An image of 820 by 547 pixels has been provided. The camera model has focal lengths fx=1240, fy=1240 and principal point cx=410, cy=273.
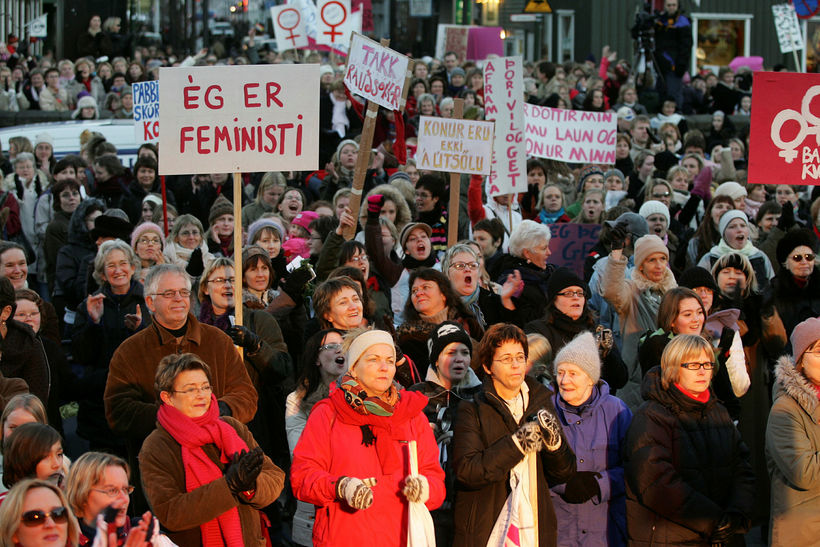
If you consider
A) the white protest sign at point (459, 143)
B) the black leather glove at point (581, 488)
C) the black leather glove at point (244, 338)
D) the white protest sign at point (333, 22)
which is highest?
the white protest sign at point (333, 22)

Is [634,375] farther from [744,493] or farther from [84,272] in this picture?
[84,272]

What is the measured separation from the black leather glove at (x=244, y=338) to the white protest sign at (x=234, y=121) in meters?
1.17

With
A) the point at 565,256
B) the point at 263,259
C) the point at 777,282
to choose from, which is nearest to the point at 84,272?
the point at 263,259

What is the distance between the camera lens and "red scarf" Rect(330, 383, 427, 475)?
5125 mm

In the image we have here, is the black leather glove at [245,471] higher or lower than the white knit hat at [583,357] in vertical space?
lower

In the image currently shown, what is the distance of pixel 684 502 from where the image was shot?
5.52 m

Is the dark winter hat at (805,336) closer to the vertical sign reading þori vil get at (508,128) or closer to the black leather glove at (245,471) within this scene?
the black leather glove at (245,471)

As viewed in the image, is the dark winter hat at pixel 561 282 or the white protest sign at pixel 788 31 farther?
the white protest sign at pixel 788 31

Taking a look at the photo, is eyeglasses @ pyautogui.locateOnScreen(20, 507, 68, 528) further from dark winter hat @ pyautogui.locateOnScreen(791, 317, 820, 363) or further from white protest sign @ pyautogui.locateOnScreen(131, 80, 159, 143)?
white protest sign @ pyautogui.locateOnScreen(131, 80, 159, 143)

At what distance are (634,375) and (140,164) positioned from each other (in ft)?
22.5

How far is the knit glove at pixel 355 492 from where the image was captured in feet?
15.6

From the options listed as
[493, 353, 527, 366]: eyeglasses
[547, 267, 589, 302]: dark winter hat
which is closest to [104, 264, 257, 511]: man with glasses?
[493, 353, 527, 366]: eyeglasses

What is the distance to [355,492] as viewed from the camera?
4.78m

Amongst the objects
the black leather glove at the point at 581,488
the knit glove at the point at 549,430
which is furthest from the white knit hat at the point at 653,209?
the knit glove at the point at 549,430
